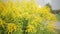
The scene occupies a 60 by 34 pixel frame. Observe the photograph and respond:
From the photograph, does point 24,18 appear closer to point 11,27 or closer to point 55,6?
point 11,27

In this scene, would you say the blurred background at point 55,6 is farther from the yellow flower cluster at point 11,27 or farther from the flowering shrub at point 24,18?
the yellow flower cluster at point 11,27

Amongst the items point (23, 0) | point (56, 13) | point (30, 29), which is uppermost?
point (23, 0)

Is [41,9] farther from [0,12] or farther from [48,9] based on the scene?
[0,12]

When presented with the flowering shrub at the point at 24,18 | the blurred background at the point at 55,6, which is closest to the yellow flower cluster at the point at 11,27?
the flowering shrub at the point at 24,18

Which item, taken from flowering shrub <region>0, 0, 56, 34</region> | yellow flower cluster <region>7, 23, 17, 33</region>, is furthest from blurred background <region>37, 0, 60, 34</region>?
yellow flower cluster <region>7, 23, 17, 33</region>

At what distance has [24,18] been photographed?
4.44 ft

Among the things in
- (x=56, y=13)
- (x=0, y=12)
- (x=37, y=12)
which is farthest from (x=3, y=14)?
(x=56, y=13)

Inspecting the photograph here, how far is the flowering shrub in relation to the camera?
1.33m

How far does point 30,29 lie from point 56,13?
289 mm

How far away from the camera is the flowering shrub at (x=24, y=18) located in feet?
4.37

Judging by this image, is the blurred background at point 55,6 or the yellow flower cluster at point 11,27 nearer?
the yellow flower cluster at point 11,27

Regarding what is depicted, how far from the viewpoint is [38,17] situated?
4.51 ft

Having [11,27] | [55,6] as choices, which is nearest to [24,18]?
[11,27]

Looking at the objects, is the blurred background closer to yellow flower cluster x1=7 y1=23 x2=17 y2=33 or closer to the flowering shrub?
the flowering shrub
